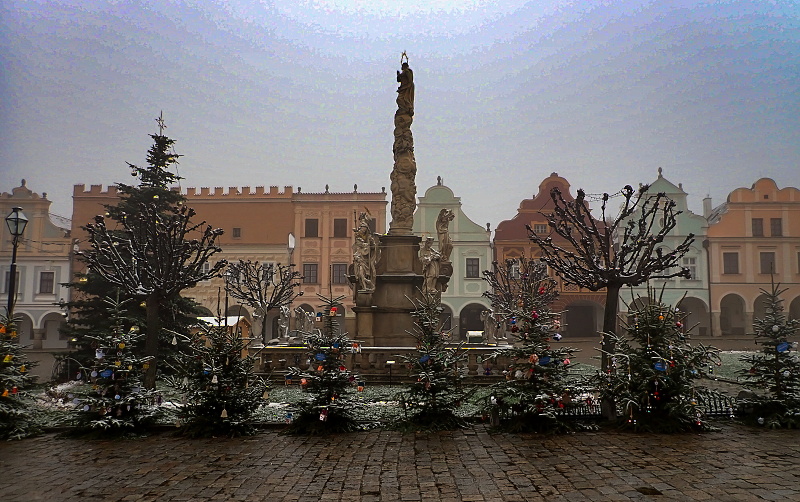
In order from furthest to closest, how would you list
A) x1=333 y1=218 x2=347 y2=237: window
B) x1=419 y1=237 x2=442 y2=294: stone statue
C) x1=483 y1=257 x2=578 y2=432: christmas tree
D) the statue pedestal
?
x1=333 y1=218 x2=347 y2=237: window → x1=419 y1=237 x2=442 y2=294: stone statue → the statue pedestal → x1=483 y1=257 x2=578 y2=432: christmas tree

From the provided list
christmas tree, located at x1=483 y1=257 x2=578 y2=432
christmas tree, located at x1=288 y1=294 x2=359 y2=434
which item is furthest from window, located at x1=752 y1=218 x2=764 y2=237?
christmas tree, located at x1=288 y1=294 x2=359 y2=434

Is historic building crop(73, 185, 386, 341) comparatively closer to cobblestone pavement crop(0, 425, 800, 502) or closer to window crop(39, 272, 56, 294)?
window crop(39, 272, 56, 294)

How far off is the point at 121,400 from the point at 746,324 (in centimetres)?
4264

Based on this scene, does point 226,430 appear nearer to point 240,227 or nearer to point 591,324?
point 240,227

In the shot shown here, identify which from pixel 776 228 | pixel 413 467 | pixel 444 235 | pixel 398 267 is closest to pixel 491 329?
pixel 444 235

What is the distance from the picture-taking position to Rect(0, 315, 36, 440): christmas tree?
8609mm

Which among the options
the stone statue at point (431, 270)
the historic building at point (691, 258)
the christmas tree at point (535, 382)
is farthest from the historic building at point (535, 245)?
the christmas tree at point (535, 382)

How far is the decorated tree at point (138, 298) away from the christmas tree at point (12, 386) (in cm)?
636

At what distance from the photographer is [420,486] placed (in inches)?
235

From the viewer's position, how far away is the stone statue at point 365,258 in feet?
56.1

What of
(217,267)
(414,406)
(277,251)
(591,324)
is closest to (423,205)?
(277,251)

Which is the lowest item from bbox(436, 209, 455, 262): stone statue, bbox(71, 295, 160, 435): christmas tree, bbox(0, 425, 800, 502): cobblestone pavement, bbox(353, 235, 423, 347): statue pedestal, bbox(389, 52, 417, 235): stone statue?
bbox(0, 425, 800, 502): cobblestone pavement

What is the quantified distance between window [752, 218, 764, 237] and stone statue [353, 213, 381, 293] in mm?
33269

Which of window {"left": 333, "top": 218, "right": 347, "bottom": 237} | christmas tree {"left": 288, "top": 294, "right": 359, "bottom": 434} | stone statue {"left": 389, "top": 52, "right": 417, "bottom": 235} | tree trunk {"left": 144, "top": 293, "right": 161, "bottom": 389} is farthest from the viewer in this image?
window {"left": 333, "top": 218, "right": 347, "bottom": 237}
